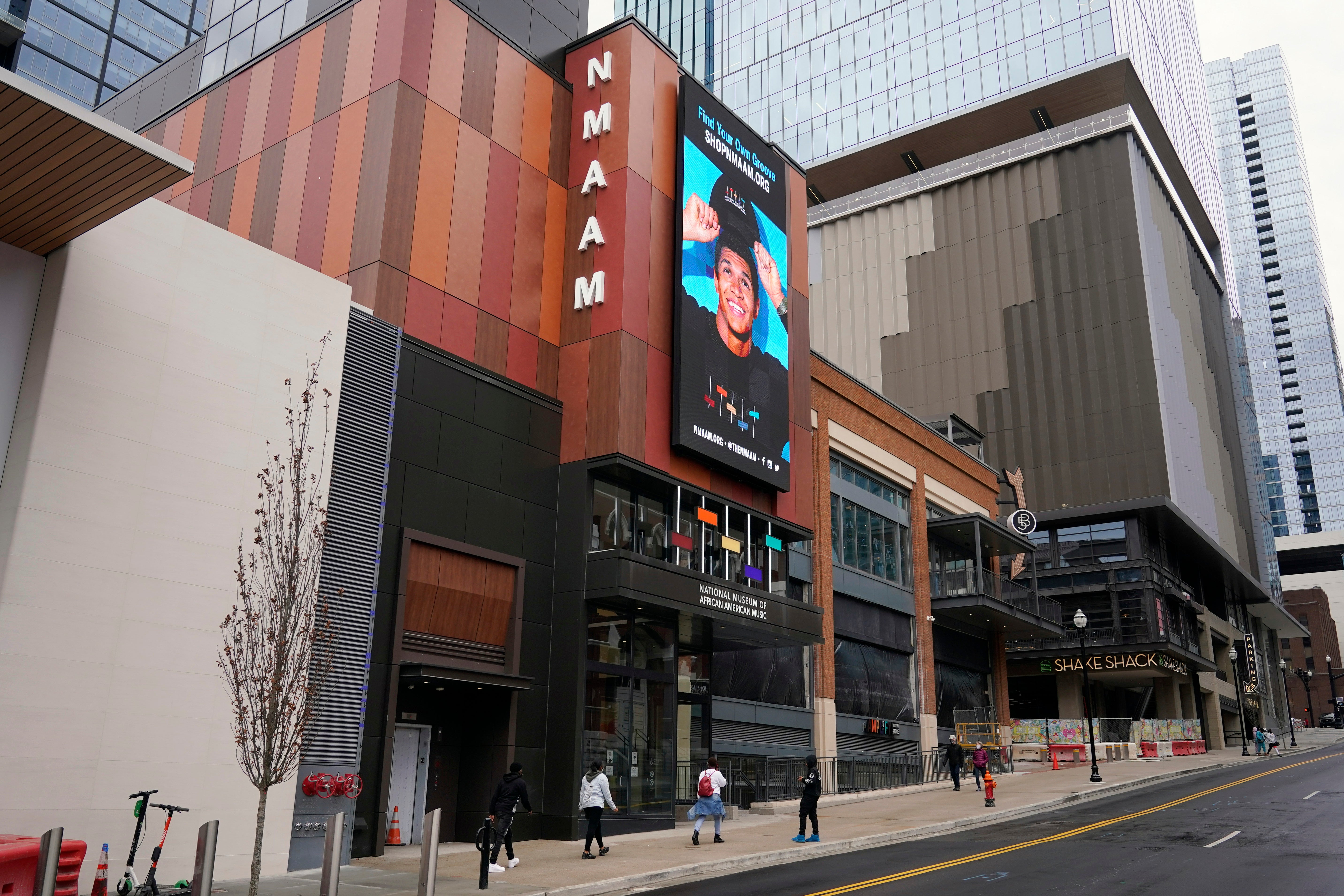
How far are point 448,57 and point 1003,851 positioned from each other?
68.2 ft

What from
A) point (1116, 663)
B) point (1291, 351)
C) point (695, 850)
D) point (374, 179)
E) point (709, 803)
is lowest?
point (695, 850)

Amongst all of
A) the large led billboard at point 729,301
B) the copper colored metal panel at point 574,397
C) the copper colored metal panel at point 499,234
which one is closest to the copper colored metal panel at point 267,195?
the copper colored metal panel at point 499,234

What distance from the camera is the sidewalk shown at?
593 inches

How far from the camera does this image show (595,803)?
18578 mm

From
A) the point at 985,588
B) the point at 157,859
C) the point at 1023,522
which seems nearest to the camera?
the point at 157,859

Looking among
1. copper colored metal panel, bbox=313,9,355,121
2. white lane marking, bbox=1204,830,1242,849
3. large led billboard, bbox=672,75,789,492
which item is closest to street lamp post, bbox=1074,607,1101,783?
white lane marking, bbox=1204,830,1242,849

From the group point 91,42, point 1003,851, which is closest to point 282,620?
point 1003,851

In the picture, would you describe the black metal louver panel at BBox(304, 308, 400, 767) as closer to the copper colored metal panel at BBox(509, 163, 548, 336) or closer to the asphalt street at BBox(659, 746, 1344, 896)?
the copper colored metal panel at BBox(509, 163, 548, 336)

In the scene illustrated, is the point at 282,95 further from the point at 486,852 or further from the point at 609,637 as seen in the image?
the point at 486,852

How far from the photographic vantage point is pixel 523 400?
24.1 metres

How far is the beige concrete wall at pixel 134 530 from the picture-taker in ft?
45.9

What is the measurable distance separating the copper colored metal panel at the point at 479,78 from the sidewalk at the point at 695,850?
16311mm

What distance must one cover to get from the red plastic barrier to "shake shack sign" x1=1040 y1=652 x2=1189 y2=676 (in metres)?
57.8

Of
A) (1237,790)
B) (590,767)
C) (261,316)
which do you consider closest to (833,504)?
(1237,790)
